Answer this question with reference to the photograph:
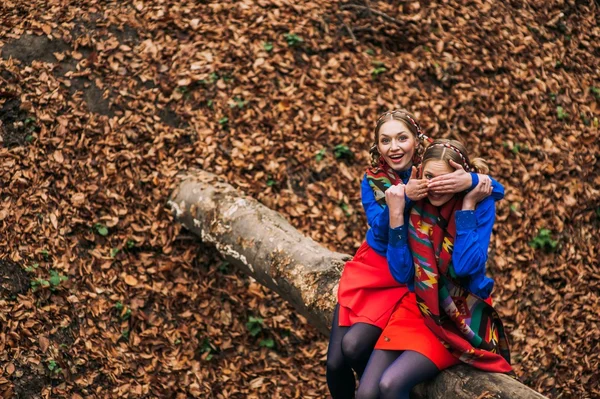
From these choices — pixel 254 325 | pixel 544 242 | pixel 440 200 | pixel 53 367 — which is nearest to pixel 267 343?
pixel 254 325

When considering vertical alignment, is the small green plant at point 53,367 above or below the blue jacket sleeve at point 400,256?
below

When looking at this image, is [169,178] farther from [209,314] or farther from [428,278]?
[428,278]

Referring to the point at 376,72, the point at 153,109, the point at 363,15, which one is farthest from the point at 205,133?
the point at 363,15

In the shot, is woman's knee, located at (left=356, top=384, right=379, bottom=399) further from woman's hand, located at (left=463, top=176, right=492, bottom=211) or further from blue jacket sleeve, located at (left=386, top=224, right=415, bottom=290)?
woman's hand, located at (left=463, top=176, right=492, bottom=211)

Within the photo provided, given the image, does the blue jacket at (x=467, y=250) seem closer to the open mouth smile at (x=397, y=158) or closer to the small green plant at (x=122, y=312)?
the open mouth smile at (x=397, y=158)

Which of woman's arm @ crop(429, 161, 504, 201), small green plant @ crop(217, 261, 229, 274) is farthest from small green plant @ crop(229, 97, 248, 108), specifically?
woman's arm @ crop(429, 161, 504, 201)

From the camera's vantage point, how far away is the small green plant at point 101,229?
222 inches

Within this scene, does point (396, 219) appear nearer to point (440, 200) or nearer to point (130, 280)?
point (440, 200)

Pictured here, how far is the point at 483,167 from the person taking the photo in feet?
11.2

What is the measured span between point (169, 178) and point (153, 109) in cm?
87

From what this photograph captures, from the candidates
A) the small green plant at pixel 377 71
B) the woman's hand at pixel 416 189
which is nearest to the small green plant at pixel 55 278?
the woman's hand at pixel 416 189

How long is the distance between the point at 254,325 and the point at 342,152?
2.09 metres

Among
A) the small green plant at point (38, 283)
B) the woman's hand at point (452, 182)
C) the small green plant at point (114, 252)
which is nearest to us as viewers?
the woman's hand at point (452, 182)

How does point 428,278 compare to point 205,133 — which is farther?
point 205,133
